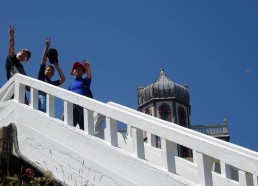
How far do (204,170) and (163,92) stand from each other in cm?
6788

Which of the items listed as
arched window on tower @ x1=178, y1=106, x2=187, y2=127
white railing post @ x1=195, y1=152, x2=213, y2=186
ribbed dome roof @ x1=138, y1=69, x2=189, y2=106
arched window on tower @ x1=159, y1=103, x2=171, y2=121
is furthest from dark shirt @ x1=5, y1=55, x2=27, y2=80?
ribbed dome roof @ x1=138, y1=69, x2=189, y2=106

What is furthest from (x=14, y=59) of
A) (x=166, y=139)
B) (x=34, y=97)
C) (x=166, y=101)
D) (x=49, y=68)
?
(x=166, y=101)

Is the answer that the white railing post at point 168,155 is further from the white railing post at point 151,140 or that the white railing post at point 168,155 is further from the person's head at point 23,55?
the person's head at point 23,55

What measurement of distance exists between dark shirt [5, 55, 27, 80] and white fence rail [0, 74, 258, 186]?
0.48 meters

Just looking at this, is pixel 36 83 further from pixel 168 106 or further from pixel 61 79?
pixel 168 106

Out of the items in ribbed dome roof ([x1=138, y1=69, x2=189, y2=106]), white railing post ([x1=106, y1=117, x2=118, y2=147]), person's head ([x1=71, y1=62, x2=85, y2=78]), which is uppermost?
ribbed dome roof ([x1=138, y1=69, x2=189, y2=106])

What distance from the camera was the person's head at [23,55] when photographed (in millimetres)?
9023

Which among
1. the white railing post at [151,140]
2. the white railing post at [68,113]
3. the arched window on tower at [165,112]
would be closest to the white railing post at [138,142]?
the white railing post at [68,113]

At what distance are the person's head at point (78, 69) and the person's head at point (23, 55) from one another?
3.10ft

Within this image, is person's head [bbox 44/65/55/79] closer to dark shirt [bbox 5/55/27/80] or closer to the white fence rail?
dark shirt [bbox 5/55/27/80]

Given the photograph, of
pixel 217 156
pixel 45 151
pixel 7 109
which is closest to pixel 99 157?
pixel 45 151

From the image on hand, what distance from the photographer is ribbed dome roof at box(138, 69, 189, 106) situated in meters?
72.7

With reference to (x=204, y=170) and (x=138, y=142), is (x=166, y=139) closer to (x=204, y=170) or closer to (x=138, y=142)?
(x=138, y=142)

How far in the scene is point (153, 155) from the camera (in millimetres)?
7914
